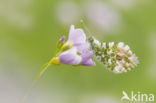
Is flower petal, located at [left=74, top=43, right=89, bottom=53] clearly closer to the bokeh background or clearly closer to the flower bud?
the flower bud

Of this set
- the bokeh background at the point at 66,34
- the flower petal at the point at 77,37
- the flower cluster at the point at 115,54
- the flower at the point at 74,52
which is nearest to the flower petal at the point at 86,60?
the flower at the point at 74,52

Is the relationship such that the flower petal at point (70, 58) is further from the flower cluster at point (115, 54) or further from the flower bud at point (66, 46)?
the flower cluster at point (115, 54)

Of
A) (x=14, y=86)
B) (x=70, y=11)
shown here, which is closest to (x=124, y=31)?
(x=70, y=11)

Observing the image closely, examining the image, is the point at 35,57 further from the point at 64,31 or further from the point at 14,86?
the point at 14,86

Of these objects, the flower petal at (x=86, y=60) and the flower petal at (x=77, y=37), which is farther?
the flower petal at (x=77, y=37)

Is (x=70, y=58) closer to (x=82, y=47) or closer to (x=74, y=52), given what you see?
(x=74, y=52)

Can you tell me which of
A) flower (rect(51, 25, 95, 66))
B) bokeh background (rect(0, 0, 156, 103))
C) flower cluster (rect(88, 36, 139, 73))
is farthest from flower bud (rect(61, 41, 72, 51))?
bokeh background (rect(0, 0, 156, 103))
